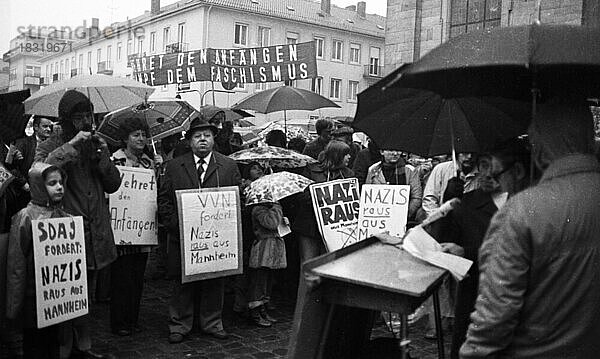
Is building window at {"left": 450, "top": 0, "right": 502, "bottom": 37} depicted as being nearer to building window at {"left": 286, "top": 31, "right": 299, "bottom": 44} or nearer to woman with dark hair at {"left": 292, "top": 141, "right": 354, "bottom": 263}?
woman with dark hair at {"left": 292, "top": 141, "right": 354, "bottom": 263}

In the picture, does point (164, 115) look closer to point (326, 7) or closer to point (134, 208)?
point (134, 208)

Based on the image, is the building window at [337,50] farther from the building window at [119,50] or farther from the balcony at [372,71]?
the building window at [119,50]

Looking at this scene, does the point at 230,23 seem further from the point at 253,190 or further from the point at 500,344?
the point at 500,344

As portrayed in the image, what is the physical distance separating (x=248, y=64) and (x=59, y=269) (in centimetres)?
844

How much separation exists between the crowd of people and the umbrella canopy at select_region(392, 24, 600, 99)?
7.8 inches

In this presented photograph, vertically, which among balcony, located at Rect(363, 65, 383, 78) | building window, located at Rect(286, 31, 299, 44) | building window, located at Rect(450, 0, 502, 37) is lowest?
building window, located at Rect(450, 0, 502, 37)

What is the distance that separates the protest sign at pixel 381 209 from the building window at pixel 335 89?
1894 inches

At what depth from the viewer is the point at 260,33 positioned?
5106 centimetres

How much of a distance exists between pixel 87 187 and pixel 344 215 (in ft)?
8.79

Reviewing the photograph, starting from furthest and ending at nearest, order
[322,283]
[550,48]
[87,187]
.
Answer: [87,187] < [322,283] < [550,48]

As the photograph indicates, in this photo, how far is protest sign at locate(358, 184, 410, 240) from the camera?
675 centimetres

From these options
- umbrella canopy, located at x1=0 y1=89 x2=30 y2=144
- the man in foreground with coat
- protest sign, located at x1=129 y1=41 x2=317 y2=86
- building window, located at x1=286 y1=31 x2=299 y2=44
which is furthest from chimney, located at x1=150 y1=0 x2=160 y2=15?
the man in foreground with coat

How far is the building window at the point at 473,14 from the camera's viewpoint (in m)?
18.5

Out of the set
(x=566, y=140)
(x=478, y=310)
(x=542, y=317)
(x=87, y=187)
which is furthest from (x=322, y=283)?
(x=87, y=187)
